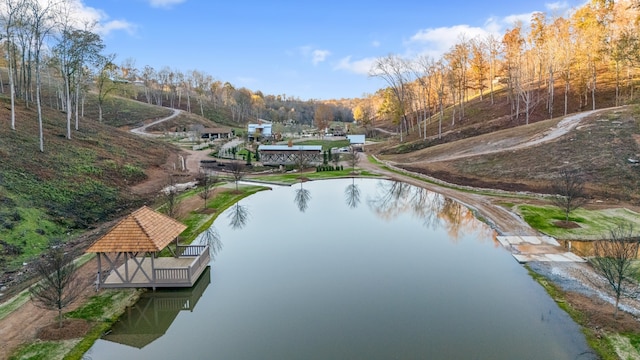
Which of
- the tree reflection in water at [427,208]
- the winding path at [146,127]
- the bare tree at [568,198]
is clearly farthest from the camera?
the winding path at [146,127]

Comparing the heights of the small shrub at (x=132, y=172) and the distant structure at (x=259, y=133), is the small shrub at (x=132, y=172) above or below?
below

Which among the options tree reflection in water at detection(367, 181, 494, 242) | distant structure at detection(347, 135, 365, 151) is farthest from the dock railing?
distant structure at detection(347, 135, 365, 151)

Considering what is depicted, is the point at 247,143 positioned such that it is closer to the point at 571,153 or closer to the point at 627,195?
the point at 571,153

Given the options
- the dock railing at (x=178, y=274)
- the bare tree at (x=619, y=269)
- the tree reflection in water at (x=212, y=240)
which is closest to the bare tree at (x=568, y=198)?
the bare tree at (x=619, y=269)

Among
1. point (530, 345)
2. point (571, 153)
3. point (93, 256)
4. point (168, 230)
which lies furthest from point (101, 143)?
point (571, 153)

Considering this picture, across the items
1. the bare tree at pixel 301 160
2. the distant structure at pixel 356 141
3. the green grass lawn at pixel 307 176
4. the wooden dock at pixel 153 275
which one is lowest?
the wooden dock at pixel 153 275

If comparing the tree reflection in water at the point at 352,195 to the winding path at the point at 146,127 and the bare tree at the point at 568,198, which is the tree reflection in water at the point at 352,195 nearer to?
the bare tree at the point at 568,198
